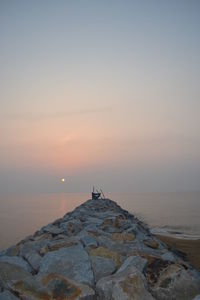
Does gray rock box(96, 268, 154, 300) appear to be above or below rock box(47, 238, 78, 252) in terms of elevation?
below

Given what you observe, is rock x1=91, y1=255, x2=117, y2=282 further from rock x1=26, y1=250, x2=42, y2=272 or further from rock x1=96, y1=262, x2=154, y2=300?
rock x1=26, y1=250, x2=42, y2=272

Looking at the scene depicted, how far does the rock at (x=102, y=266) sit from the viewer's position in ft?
16.3

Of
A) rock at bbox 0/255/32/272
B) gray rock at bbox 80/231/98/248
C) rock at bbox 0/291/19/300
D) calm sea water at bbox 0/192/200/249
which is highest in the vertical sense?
gray rock at bbox 80/231/98/248

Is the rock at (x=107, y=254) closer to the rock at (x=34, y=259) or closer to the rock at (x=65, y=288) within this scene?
the rock at (x=34, y=259)

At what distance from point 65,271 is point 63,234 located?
3.49m

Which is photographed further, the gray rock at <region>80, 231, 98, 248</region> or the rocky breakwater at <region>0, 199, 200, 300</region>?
the gray rock at <region>80, 231, 98, 248</region>

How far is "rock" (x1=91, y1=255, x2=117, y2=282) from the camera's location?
16.3ft

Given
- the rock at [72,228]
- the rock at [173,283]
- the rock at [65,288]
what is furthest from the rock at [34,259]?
the rock at [72,228]

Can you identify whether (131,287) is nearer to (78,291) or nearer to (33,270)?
(78,291)

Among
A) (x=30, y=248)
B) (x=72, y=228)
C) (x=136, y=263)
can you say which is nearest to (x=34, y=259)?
(x=30, y=248)

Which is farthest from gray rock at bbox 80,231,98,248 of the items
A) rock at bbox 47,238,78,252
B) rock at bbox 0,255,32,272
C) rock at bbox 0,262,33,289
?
rock at bbox 0,262,33,289

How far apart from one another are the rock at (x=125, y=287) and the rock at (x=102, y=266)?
54 centimetres

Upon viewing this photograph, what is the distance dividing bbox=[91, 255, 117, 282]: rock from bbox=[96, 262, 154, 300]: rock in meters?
0.54

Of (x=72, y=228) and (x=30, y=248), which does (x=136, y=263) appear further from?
(x=72, y=228)
